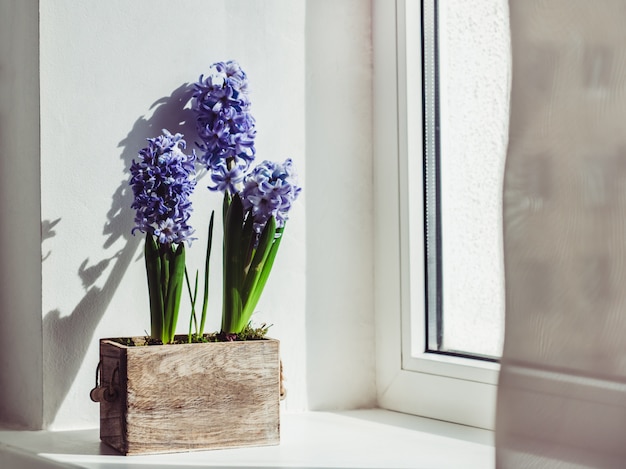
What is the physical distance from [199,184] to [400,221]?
31cm

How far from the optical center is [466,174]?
3.80ft

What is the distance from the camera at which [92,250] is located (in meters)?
1.05

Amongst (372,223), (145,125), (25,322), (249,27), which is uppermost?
(249,27)

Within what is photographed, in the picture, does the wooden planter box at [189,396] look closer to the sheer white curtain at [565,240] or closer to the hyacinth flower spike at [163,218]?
the hyacinth flower spike at [163,218]

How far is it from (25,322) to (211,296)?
9.6 inches

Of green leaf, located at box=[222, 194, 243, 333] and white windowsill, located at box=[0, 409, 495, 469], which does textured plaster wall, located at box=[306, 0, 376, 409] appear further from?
green leaf, located at box=[222, 194, 243, 333]

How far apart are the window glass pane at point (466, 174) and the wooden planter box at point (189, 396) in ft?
1.02

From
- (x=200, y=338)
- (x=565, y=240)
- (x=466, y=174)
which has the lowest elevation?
(x=200, y=338)

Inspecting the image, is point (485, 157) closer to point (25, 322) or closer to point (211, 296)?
point (211, 296)

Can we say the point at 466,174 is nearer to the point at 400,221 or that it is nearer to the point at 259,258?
the point at 400,221

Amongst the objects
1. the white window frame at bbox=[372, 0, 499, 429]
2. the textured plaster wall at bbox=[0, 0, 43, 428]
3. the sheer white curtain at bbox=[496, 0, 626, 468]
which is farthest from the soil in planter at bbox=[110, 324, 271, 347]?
the sheer white curtain at bbox=[496, 0, 626, 468]

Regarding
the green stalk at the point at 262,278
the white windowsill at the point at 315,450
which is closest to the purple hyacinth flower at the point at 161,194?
the green stalk at the point at 262,278

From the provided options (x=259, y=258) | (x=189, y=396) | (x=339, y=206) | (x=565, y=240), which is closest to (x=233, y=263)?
(x=259, y=258)

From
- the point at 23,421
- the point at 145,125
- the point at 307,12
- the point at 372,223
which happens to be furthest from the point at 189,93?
the point at 23,421
